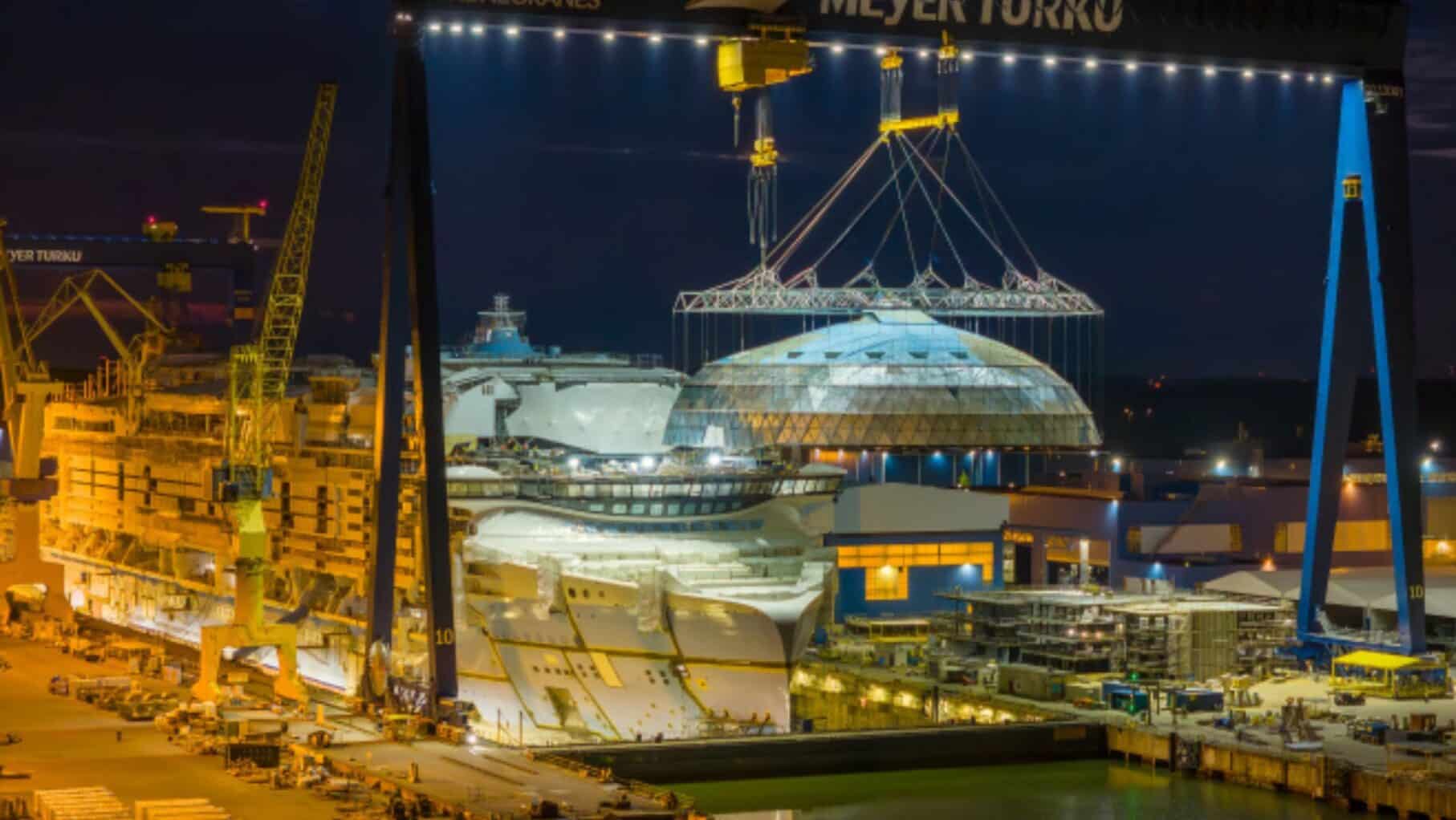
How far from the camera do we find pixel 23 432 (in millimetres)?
86500

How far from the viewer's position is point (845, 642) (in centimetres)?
6322

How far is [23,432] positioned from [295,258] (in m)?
29.1

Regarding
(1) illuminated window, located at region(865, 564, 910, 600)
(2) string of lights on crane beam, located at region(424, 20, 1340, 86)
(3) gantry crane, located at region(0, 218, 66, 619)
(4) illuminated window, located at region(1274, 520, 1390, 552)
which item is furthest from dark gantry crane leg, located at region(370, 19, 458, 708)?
(4) illuminated window, located at region(1274, 520, 1390, 552)

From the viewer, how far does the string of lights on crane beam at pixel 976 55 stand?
47594mm

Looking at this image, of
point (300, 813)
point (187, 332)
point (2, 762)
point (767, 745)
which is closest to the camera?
point (300, 813)

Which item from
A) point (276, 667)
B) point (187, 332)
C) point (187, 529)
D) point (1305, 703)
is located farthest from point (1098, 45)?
point (187, 332)

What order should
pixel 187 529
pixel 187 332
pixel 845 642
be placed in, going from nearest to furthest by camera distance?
pixel 845 642
pixel 187 529
pixel 187 332

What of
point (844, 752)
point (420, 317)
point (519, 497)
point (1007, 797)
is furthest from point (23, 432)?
point (1007, 797)

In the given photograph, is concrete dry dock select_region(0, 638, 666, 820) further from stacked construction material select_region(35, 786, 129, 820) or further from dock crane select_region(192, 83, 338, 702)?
dock crane select_region(192, 83, 338, 702)

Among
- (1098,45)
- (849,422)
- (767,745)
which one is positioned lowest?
(767,745)

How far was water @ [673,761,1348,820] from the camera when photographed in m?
47.4

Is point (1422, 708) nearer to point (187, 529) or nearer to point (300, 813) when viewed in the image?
point (300, 813)

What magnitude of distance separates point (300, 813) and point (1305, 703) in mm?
24497

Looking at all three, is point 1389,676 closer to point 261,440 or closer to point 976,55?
point 976,55
